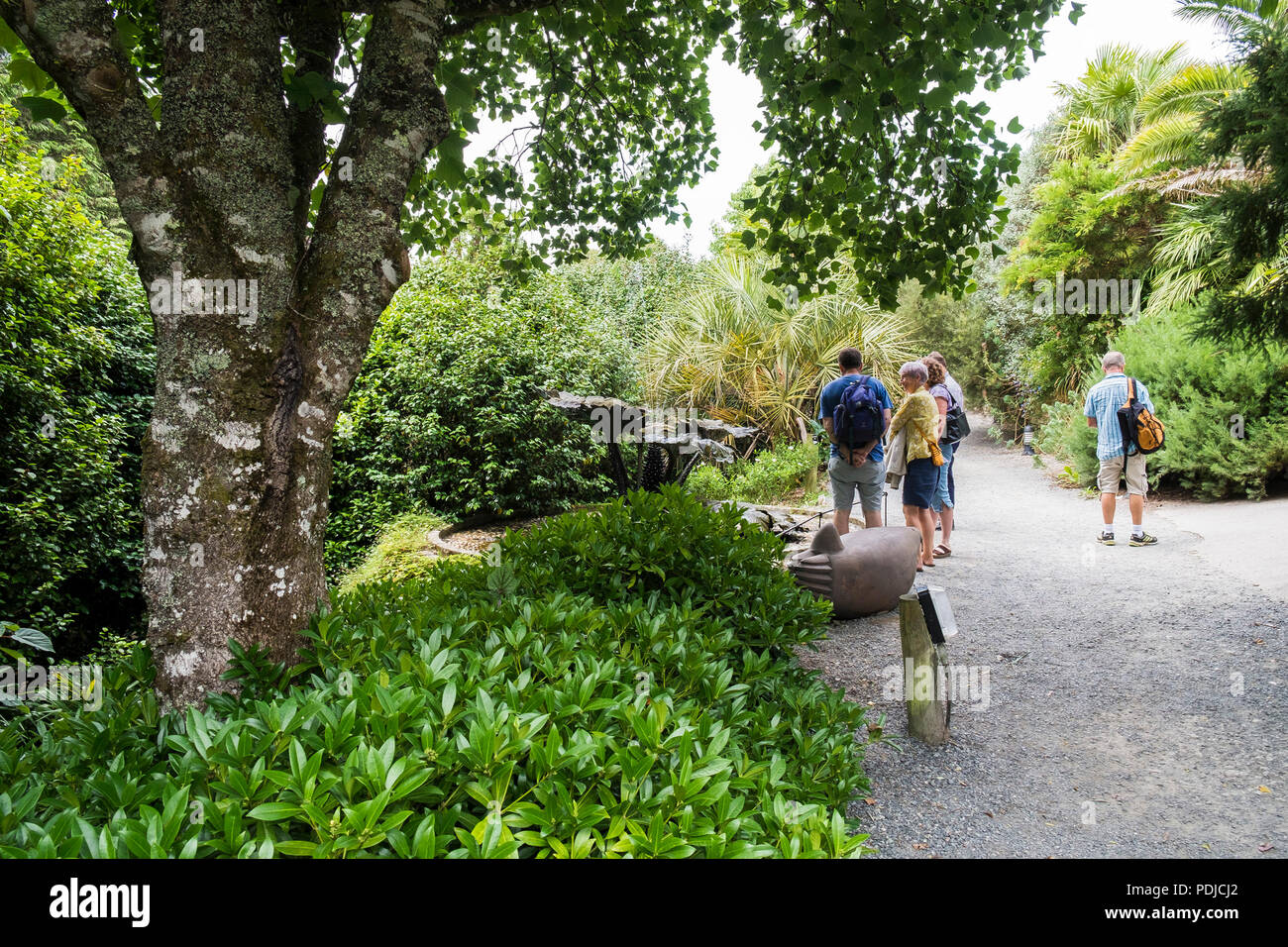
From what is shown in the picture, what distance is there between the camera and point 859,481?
20.7ft

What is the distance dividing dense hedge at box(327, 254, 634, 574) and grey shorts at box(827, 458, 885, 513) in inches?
141

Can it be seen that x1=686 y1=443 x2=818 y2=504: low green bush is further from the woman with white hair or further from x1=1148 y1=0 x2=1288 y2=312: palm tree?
x1=1148 y1=0 x2=1288 y2=312: palm tree

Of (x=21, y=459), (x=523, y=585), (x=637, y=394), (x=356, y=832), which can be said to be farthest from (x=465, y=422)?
(x=356, y=832)

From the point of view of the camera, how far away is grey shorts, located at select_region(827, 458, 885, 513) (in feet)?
20.6

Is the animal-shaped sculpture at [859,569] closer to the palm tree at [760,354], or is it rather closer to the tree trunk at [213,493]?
the tree trunk at [213,493]

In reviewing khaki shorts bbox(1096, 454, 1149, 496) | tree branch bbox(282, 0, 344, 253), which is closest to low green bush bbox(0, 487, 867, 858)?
tree branch bbox(282, 0, 344, 253)

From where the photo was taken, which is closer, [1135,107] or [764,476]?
[764,476]

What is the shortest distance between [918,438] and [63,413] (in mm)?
7064

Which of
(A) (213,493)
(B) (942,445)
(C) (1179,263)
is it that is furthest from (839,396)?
(C) (1179,263)

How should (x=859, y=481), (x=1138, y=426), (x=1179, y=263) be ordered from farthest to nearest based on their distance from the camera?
(x=1179, y=263) < (x=1138, y=426) < (x=859, y=481)

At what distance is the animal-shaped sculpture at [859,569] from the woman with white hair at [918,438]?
959mm

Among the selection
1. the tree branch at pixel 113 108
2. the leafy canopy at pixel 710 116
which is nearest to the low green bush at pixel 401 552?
the leafy canopy at pixel 710 116

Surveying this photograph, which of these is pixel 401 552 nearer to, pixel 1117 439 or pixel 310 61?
pixel 310 61
